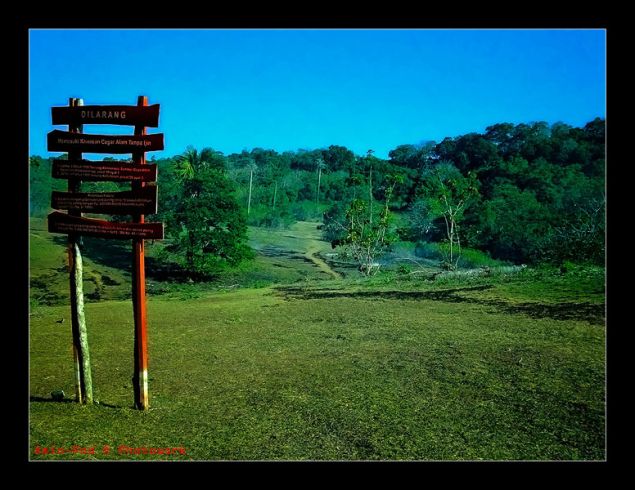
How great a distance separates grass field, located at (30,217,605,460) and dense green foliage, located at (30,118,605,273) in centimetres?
843

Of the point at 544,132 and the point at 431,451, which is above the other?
the point at 544,132

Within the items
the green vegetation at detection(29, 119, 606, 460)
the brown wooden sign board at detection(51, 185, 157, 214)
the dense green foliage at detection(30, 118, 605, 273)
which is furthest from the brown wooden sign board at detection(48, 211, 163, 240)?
the dense green foliage at detection(30, 118, 605, 273)

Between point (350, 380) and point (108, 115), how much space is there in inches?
164

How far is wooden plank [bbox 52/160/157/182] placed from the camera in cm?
519

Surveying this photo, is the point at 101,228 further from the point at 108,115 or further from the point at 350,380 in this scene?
the point at 350,380

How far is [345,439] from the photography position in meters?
4.94

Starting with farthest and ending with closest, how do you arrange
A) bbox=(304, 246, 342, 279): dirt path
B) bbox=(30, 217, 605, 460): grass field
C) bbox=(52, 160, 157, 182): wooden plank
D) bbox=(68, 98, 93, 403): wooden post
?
bbox=(304, 246, 342, 279): dirt path → bbox=(68, 98, 93, 403): wooden post → bbox=(52, 160, 157, 182): wooden plank → bbox=(30, 217, 605, 460): grass field

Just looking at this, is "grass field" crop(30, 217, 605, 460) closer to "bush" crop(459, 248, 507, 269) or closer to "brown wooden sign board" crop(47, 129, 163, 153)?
"brown wooden sign board" crop(47, 129, 163, 153)

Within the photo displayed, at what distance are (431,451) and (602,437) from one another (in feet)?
5.31

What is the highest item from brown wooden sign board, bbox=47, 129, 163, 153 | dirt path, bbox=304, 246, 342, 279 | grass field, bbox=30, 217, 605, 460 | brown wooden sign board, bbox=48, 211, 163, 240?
brown wooden sign board, bbox=47, 129, 163, 153
